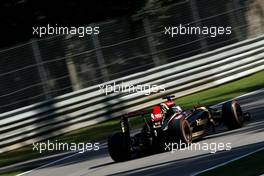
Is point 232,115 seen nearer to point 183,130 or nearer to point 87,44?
point 183,130

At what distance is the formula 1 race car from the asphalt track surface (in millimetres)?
159

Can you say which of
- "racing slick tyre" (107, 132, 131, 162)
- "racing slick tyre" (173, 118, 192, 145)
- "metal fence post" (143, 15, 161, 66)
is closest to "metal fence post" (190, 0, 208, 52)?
"metal fence post" (143, 15, 161, 66)

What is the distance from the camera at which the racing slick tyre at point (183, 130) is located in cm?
1302

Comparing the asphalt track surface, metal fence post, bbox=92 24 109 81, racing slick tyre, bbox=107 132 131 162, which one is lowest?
the asphalt track surface

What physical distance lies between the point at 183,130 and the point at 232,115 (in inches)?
47.3

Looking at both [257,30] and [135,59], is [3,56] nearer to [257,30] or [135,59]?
[135,59]

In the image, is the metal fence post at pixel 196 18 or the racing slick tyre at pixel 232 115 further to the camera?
the metal fence post at pixel 196 18

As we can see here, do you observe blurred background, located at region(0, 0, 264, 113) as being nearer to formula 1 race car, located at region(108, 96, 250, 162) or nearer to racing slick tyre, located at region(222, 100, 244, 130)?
formula 1 race car, located at region(108, 96, 250, 162)

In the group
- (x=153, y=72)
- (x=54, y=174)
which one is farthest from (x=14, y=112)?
(x=54, y=174)

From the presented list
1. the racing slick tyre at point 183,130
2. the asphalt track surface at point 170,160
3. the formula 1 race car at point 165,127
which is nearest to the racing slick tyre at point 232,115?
the formula 1 race car at point 165,127

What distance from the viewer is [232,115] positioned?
45.5ft

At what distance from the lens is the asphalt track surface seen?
11.7m

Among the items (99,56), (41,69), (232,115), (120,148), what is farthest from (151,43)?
(120,148)

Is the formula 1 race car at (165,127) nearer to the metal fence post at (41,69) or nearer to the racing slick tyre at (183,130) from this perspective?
the racing slick tyre at (183,130)
